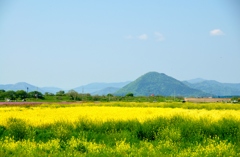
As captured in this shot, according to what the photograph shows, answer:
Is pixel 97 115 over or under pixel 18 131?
over

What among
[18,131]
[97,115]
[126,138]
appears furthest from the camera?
[97,115]

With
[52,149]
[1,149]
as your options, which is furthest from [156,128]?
[1,149]

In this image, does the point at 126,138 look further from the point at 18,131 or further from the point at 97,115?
the point at 97,115

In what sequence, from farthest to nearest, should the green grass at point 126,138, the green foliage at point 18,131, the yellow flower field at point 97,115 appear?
the yellow flower field at point 97,115 < the green foliage at point 18,131 < the green grass at point 126,138

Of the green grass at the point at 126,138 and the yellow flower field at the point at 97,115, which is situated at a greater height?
the yellow flower field at the point at 97,115

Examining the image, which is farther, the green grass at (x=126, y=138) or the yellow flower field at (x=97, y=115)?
the yellow flower field at (x=97, y=115)

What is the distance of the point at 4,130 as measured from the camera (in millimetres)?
17812

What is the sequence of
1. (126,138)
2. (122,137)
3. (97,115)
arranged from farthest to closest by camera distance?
(97,115) → (122,137) → (126,138)

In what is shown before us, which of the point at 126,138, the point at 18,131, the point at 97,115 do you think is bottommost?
the point at 126,138

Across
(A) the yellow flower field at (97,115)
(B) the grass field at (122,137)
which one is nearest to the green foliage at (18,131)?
(B) the grass field at (122,137)

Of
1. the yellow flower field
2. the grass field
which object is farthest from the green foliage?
the yellow flower field

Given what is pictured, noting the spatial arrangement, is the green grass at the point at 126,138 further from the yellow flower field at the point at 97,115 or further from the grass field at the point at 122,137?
the yellow flower field at the point at 97,115

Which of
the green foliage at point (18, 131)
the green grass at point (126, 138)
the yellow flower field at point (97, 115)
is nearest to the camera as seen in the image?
the green grass at point (126, 138)

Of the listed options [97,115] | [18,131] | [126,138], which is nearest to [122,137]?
[126,138]
